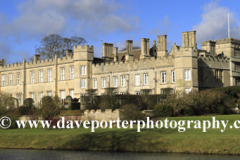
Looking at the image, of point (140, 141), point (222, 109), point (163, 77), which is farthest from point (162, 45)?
point (140, 141)

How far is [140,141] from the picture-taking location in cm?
2278

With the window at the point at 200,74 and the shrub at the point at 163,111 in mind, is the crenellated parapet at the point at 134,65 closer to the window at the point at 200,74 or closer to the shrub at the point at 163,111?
the window at the point at 200,74

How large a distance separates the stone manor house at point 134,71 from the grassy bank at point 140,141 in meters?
17.3

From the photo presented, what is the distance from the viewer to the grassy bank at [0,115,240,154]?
68.3 feet

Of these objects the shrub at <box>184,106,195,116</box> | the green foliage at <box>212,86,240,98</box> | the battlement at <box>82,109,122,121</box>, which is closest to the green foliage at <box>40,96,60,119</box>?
the battlement at <box>82,109,122,121</box>

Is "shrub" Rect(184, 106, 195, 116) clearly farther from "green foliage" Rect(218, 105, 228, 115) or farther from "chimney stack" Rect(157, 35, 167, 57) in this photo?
"chimney stack" Rect(157, 35, 167, 57)

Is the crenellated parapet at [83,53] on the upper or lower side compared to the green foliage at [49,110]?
upper

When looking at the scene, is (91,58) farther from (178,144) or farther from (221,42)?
(178,144)

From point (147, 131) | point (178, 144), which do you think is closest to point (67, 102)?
point (147, 131)

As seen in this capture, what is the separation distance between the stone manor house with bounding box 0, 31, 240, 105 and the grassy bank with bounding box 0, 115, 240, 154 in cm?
1730

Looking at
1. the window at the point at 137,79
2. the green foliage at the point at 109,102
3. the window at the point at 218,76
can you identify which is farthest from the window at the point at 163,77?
the green foliage at the point at 109,102

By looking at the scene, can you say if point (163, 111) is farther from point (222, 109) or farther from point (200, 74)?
point (200, 74)

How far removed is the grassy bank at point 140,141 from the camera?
68.3 ft

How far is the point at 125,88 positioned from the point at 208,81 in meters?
9.62
